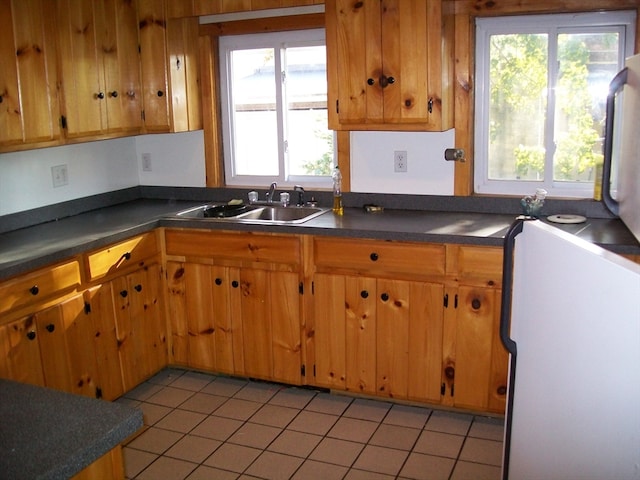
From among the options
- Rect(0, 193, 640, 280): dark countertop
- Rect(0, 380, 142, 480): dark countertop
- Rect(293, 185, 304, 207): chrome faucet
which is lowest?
Rect(0, 380, 142, 480): dark countertop

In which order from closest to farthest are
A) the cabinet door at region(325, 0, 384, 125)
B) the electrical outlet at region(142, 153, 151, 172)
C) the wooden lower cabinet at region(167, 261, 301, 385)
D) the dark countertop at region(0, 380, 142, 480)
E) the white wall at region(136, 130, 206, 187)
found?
the dark countertop at region(0, 380, 142, 480), the cabinet door at region(325, 0, 384, 125), the wooden lower cabinet at region(167, 261, 301, 385), the white wall at region(136, 130, 206, 187), the electrical outlet at region(142, 153, 151, 172)

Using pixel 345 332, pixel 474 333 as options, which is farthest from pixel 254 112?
pixel 474 333

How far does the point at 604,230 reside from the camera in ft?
9.89

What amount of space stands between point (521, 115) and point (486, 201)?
447 mm

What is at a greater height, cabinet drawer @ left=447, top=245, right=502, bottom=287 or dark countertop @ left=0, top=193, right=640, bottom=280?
dark countertop @ left=0, top=193, right=640, bottom=280

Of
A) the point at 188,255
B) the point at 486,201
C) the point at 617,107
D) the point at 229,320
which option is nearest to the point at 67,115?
the point at 188,255

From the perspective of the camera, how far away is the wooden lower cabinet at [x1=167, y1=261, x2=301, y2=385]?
11.3ft

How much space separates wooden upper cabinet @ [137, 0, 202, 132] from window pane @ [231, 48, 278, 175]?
277mm

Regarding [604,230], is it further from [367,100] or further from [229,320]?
[229,320]

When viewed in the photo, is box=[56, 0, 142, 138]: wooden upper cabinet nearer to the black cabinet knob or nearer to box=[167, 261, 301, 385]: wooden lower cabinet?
box=[167, 261, 301, 385]: wooden lower cabinet

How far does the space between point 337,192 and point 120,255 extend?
1127 mm

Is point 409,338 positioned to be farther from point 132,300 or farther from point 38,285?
point 38,285

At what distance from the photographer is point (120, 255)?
3.33 m

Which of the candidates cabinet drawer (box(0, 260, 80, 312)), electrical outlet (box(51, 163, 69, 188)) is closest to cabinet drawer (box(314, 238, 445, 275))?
cabinet drawer (box(0, 260, 80, 312))
